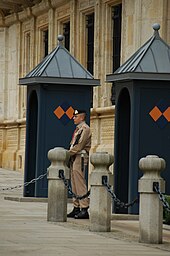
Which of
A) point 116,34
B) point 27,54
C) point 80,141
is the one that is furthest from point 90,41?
point 80,141

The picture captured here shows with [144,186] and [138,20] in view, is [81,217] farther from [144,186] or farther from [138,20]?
[138,20]

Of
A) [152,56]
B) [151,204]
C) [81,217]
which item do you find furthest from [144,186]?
[152,56]

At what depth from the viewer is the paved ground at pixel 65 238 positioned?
42.5 feet

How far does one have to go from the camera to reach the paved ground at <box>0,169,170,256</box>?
1295 cm

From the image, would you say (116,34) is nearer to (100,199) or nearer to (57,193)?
(57,193)

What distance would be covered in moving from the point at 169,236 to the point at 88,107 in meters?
8.36

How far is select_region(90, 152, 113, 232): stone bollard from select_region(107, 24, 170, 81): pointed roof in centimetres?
332

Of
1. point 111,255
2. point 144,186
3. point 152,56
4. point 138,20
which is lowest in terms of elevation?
point 111,255

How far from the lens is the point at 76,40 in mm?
37094

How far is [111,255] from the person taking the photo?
12.6 m

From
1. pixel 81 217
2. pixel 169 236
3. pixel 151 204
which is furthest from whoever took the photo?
pixel 81 217

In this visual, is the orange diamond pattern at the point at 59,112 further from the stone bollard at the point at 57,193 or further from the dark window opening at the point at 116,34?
the dark window opening at the point at 116,34

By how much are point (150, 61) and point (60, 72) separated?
4.45 metres

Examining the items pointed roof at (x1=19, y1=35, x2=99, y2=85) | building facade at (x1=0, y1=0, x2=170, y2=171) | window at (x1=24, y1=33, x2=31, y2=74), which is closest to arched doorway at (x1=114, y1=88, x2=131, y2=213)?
pointed roof at (x1=19, y1=35, x2=99, y2=85)
